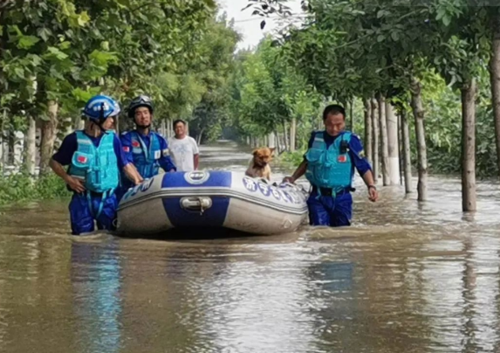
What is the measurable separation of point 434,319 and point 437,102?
31167mm

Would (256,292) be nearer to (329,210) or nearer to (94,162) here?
(94,162)

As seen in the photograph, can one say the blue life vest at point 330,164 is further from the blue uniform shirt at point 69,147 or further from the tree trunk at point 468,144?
the tree trunk at point 468,144

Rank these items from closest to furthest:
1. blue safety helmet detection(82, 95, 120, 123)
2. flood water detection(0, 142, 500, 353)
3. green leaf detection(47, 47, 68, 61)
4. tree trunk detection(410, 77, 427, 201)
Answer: flood water detection(0, 142, 500, 353) < green leaf detection(47, 47, 68, 61) < blue safety helmet detection(82, 95, 120, 123) < tree trunk detection(410, 77, 427, 201)

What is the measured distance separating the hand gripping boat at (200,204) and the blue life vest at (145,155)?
61cm

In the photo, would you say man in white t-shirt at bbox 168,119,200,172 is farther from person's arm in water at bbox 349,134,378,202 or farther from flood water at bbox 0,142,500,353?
person's arm in water at bbox 349,134,378,202

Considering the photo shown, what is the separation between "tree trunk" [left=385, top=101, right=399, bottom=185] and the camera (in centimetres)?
2562

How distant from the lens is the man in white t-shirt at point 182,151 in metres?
15.9

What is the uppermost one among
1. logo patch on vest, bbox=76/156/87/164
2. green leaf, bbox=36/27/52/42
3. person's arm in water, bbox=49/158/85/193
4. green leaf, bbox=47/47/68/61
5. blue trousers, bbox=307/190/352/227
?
green leaf, bbox=36/27/52/42

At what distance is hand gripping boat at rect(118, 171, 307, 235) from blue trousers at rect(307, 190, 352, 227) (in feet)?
1.06

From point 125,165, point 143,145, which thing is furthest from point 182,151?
point 125,165

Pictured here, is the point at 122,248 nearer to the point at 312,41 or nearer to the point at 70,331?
the point at 70,331

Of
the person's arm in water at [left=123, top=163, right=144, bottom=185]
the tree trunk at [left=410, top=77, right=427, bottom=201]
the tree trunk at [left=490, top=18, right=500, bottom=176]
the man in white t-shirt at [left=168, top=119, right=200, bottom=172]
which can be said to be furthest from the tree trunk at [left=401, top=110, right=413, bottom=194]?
the person's arm in water at [left=123, top=163, right=144, bottom=185]

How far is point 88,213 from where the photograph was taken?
11.5 meters

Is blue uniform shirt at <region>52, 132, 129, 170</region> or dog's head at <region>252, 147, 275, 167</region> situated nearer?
blue uniform shirt at <region>52, 132, 129, 170</region>
